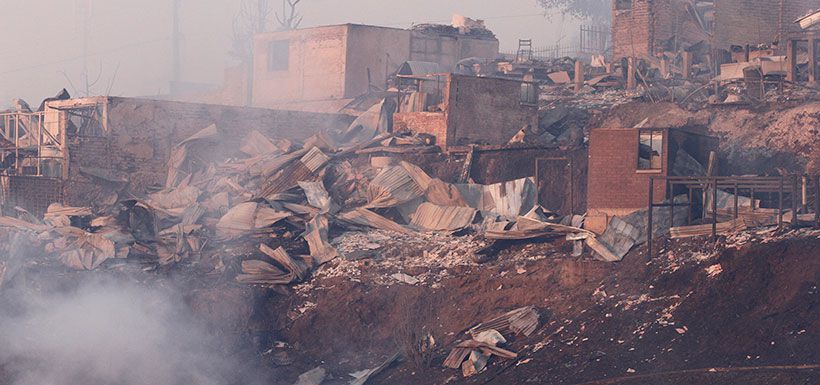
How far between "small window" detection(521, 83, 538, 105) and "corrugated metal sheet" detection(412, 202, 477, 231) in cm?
583

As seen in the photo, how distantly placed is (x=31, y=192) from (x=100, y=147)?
5.95ft

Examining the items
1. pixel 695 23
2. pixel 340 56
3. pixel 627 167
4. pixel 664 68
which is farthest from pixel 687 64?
pixel 627 167

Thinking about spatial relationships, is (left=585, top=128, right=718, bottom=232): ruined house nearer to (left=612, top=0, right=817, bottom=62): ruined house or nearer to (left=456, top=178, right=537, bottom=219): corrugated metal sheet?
(left=456, top=178, right=537, bottom=219): corrugated metal sheet

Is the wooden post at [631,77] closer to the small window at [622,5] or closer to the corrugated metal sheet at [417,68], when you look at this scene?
the small window at [622,5]

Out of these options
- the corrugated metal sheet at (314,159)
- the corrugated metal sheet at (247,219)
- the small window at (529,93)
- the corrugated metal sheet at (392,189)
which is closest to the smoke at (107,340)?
the corrugated metal sheet at (247,219)

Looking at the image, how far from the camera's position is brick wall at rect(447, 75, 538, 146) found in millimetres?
20656

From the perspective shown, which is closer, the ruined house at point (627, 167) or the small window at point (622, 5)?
the ruined house at point (627, 167)

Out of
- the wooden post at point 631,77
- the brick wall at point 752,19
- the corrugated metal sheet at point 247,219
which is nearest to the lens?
the corrugated metal sheet at point 247,219

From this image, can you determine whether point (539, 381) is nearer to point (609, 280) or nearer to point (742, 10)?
point (609, 280)

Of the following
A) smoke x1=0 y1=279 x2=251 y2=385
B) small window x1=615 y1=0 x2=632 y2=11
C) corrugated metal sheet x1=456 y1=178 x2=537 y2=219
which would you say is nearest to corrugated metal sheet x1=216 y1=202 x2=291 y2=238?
smoke x1=0 y1=279 x2=251 y2=385

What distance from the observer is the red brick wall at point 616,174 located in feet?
46.8

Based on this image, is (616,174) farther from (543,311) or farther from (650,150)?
(543,311)

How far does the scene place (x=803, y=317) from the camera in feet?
33.0

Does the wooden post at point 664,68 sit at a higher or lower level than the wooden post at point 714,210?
higher
